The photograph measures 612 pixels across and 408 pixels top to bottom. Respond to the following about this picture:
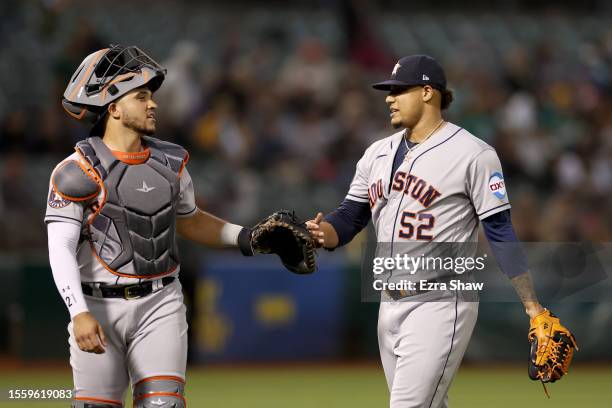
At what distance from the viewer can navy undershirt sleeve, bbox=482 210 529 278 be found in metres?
5.30

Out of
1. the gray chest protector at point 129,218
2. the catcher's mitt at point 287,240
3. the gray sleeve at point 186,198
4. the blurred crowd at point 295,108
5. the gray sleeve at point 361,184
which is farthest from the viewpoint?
the blurred crowd at point 295,108

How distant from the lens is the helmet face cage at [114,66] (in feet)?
17.5

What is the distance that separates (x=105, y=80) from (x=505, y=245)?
2183mm

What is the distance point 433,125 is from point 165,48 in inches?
385

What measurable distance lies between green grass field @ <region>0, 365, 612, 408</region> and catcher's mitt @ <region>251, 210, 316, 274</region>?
361cm

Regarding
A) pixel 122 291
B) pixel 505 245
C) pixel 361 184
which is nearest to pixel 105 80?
pixel 122 291

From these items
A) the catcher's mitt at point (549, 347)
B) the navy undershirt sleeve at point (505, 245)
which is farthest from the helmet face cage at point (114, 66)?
the catcher's mitt at point (549, 347)

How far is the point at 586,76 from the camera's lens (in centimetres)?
1612

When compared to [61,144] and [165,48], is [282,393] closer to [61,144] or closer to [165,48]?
[61,144]

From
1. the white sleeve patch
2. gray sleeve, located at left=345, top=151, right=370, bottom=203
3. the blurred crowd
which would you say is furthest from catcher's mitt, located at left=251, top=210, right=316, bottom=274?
the blurred crowd

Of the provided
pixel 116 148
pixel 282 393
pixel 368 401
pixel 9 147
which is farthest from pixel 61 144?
pixel 116 148

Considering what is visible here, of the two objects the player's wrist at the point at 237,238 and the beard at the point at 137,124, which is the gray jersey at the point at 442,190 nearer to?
the player's wrist at the point at 237,238

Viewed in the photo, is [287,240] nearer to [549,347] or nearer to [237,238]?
[237,238]

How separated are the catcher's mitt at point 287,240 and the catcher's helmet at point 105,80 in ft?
3.18
